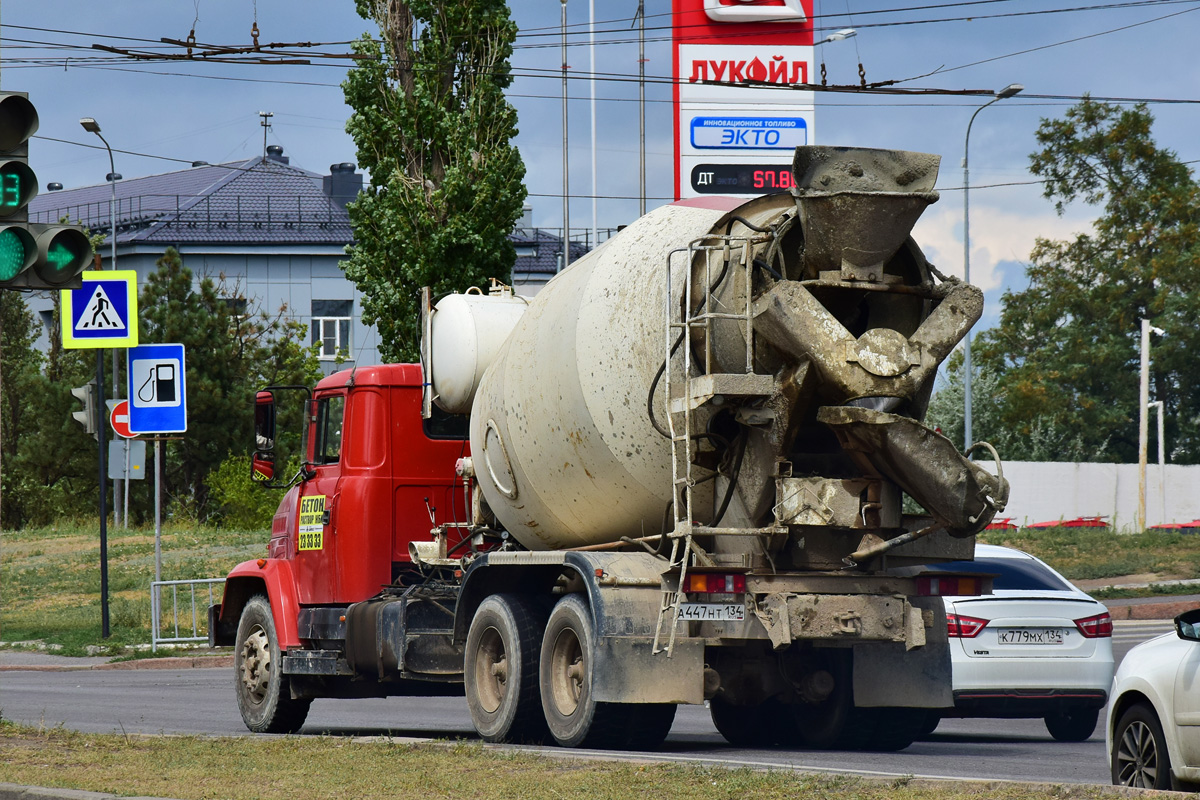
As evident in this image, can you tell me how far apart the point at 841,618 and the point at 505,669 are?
2585 mm

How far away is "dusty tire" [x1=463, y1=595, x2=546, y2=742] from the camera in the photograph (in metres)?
10.6

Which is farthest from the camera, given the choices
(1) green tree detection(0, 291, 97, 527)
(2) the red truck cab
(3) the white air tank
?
(1) green tree detection(0, 291, 97, 527)

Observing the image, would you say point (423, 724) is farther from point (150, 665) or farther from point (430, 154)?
point (430, 154)

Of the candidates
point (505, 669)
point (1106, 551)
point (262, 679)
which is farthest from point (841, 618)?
point (1106, 551)

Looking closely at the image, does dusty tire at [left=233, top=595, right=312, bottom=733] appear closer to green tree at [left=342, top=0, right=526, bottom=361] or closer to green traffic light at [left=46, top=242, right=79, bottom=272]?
green traffic light at [left=46, top=242, right=79, bottom=272]

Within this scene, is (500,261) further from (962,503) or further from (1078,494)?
(1078,494)

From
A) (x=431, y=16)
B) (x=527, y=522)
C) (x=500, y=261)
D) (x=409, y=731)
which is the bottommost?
(x=409, y=731)

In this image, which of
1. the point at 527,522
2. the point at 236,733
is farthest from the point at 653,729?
the point at 236,733

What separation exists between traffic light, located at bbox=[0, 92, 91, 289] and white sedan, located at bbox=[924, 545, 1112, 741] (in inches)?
253

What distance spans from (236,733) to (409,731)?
4.52 ft

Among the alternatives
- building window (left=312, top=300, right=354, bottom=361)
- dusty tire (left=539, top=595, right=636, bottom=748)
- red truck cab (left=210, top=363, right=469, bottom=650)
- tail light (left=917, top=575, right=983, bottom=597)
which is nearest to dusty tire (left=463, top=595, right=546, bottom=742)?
dusty tire (left=539, top=595, right=636, bottom=748)

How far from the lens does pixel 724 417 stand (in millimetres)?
9352

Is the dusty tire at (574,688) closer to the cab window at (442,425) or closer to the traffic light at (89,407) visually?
the cab window at (442,425)

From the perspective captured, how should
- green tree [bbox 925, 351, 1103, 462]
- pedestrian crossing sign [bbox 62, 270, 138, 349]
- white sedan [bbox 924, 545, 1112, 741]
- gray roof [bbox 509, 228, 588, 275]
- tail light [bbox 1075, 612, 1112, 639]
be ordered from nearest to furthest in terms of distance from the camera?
1. white sedan [bbox 924, 545, 1112, 741]
2. tail light [bbox 1075, 612, 1112, 639]
3. pedestrian crossing sign [bbox 62, 270, 138, 349]
4. green tree [bbox 925, 351, 1103, 462]
5. gray roof [bbox 509, 228, 588, 275]
